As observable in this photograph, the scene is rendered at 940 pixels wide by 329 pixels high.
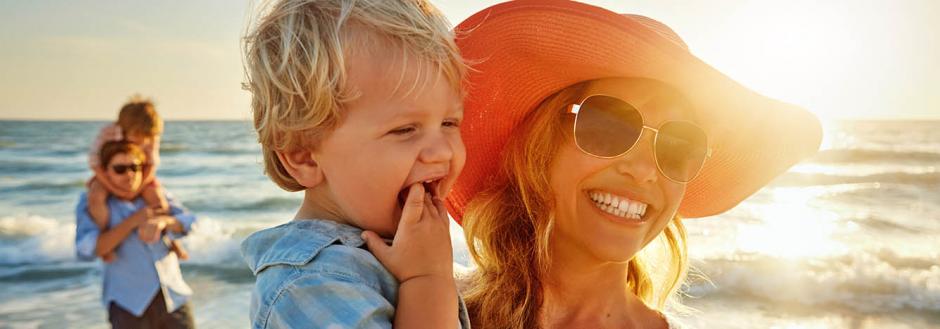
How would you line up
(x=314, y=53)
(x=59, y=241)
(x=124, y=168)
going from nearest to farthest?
(x=314, y=53) → (x=124, y=168) → (x=59, y=241)

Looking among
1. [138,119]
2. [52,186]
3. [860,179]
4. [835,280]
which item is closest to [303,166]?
[138,119]

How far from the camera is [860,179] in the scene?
→ 17781 mm

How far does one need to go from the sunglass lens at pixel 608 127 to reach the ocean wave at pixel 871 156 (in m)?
20.6

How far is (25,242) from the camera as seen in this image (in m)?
13.9

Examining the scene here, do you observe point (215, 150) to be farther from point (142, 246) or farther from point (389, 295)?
point (389, 295)

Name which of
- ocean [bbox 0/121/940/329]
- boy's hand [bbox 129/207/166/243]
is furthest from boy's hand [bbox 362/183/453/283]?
boy's hand [bbox 129/207/166/243]

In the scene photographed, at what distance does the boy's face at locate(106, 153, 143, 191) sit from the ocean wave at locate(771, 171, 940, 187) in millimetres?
14526

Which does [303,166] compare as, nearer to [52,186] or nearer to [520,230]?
[520,230]

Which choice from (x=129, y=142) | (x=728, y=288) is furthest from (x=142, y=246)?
(x=728, y=288)

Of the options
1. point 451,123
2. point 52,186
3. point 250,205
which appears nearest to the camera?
point 451,123

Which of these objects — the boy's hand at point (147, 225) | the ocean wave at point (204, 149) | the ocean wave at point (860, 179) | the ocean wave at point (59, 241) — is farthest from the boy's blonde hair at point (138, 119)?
the ocean wave at point (204, 149)

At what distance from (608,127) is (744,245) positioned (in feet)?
29.3

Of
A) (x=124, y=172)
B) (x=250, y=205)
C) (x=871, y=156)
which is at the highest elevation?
(x=124, y=172)

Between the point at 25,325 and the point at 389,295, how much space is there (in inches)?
344
